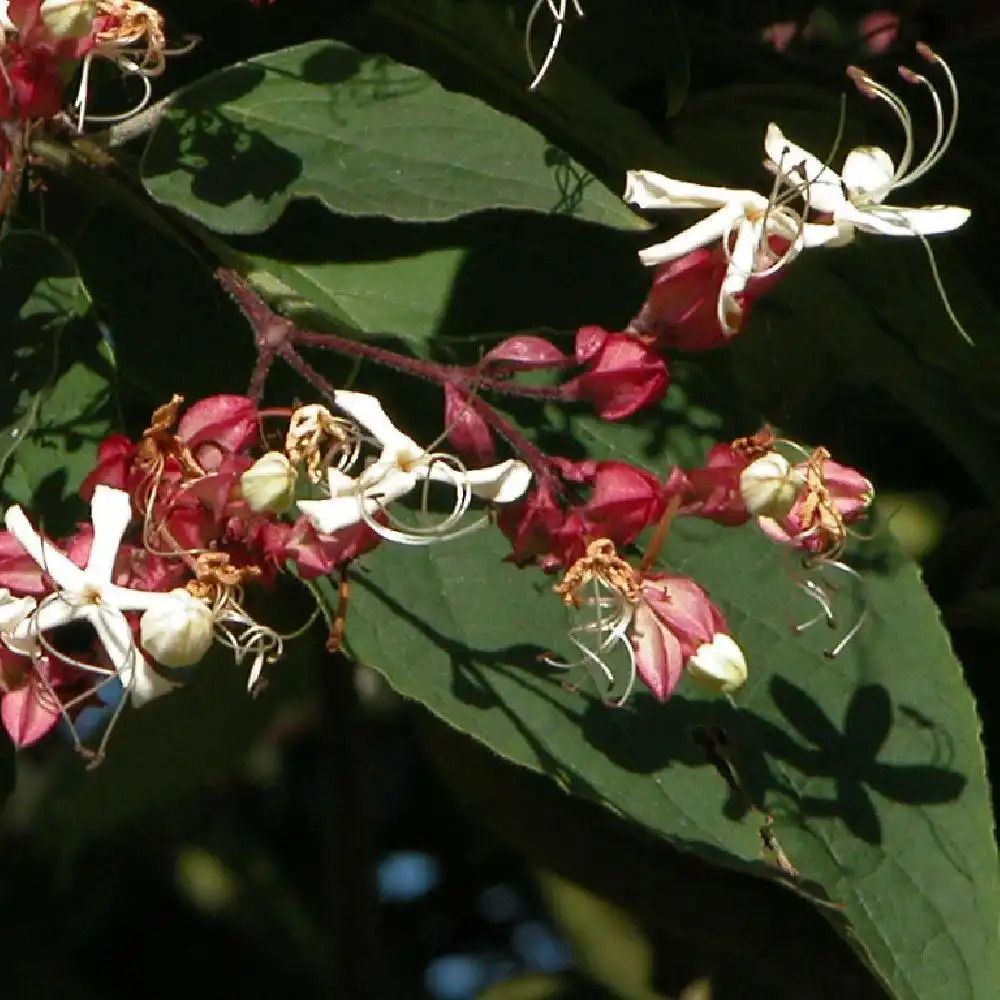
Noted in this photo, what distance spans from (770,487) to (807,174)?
0.42 feet

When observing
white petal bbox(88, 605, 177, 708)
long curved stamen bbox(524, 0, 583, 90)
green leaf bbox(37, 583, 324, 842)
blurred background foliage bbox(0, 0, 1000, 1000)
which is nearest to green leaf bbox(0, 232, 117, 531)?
blurred background foliage bbox(0, 0, 1000, 1000)

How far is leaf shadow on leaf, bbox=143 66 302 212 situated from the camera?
0.80 meters

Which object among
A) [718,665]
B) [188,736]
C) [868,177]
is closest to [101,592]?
[718,665]

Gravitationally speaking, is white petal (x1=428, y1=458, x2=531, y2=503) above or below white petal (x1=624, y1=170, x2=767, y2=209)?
below

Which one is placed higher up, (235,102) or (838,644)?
(235,102)

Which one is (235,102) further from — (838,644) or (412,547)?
(838,644)

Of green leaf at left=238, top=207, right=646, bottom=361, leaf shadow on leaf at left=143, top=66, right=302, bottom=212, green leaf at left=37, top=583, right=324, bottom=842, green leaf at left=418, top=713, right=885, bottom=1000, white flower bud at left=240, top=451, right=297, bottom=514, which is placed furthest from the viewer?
green leaf at left=37, top=583, right=324, bottom=842

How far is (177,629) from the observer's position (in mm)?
706

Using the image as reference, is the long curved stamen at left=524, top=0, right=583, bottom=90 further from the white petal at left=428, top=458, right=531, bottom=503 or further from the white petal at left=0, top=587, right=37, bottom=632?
the white petal at left=0, top=587, right=37, bottom=632

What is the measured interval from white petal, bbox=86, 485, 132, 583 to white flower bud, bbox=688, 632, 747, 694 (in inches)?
8.2

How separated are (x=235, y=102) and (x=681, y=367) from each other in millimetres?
214

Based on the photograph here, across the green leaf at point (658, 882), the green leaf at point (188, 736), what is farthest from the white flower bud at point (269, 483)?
the green leaf at point (188, 736)

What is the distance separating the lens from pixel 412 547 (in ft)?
2.77

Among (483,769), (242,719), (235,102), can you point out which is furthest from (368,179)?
(242,719)
